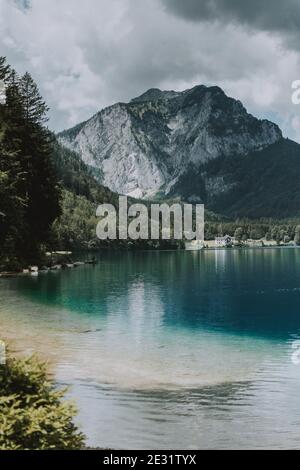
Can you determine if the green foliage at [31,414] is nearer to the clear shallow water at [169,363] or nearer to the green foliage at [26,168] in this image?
the clear shallow water at [169,363]

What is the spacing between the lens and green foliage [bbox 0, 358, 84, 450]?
10945 mm

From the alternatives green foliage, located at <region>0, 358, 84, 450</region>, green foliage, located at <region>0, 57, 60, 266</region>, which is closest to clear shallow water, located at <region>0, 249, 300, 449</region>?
green foliage, located at <region>0, 358, 84, 450</region>

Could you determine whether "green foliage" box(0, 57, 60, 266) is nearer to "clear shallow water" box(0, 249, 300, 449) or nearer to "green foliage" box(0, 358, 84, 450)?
"clear shallow water" box(0, 249, 300, 449)

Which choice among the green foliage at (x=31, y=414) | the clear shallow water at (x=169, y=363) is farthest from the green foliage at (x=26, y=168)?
the green foliage at (x=31, y=414)

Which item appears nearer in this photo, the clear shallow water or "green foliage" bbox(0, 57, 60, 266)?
the clear shallow water

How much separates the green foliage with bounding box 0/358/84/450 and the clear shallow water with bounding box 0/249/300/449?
17.6 ft

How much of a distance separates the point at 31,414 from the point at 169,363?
19.0 meters

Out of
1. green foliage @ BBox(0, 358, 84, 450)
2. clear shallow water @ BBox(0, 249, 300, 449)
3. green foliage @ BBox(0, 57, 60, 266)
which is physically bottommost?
clear shallow water @ BBox(0, 249, 300, 449)

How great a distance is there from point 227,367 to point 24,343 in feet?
43.1

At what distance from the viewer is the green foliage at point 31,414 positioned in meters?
10.9

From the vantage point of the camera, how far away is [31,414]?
11398mm

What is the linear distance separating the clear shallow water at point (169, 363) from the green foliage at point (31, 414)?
17.6ft
